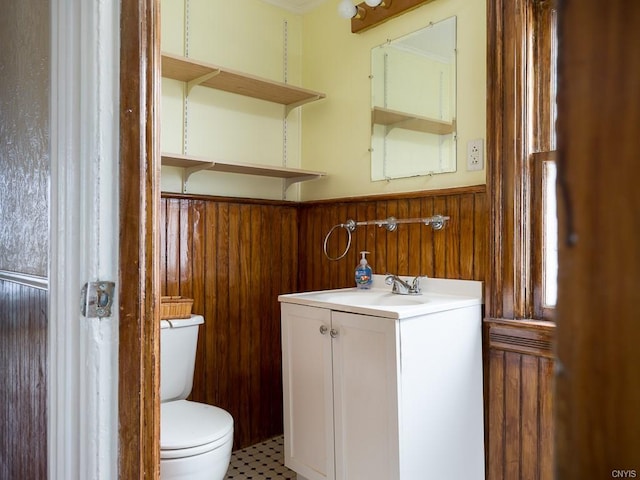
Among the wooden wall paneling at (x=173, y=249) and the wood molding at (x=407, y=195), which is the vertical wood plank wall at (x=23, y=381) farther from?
the wood molding at (x=407, y=195)

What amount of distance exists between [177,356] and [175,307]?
213 millimetres

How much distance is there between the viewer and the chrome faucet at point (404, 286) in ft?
6.72

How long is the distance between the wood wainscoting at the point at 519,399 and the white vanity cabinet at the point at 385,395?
0.06 meters

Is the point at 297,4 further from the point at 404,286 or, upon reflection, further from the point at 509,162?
the point at 404,286

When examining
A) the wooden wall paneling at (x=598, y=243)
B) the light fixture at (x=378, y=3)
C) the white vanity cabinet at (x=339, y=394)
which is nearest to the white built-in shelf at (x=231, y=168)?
the white vanity cabinet at (x=339, y=394)

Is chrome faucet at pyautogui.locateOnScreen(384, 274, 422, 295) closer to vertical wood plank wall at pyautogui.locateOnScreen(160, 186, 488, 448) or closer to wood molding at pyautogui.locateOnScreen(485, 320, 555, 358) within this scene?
vertical wood plank wall at pyautogui.locateOnScreen(160, 186, 488, 448)

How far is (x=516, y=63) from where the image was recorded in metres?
1.75

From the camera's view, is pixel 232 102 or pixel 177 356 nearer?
pixel 177 356

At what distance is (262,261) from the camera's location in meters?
2.59

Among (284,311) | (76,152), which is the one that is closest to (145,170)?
(76,152)

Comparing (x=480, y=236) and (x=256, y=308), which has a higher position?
(x=480, y=236)

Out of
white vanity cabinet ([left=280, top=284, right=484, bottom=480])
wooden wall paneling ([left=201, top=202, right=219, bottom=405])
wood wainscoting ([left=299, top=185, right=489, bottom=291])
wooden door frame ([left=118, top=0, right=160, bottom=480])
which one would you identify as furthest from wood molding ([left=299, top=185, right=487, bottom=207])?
wooden door frame ([left=118, top=0, right=160, bottom=480])

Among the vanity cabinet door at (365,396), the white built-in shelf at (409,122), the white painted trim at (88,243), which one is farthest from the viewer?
the white built-in shelf at (409,122)

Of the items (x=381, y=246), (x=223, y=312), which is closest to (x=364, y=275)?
(x=381, y=246)
